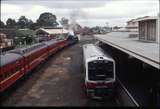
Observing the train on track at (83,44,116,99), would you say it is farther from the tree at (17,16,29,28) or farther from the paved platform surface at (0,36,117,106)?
the tree at (17,16,29,28)

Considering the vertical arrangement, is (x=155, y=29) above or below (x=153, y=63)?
above

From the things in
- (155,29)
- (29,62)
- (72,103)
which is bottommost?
(72,103)

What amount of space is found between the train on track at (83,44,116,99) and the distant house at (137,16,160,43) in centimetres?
845

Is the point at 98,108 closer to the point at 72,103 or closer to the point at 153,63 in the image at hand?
the point at 72,103

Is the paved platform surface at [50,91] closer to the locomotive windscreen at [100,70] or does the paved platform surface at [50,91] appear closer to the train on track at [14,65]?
the train on track at [14,65]

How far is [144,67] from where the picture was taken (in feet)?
80.7

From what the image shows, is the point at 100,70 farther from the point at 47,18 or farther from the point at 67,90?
the point at 47,18

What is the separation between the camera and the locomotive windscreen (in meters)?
17.3

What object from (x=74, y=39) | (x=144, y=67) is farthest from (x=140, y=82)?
(x=74, y=39)

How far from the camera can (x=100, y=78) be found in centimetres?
1725

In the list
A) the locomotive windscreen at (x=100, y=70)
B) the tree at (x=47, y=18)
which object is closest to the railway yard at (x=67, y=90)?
the locomotive windscreen at (x=100, y=70)

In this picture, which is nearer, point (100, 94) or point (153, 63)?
point (153, 63)

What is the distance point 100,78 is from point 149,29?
1215cm

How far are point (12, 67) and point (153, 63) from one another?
32.0 ft
